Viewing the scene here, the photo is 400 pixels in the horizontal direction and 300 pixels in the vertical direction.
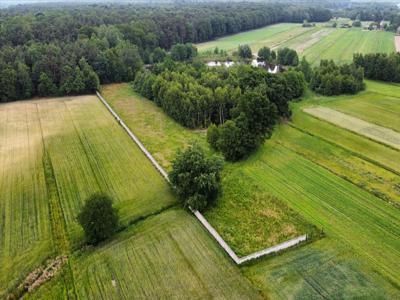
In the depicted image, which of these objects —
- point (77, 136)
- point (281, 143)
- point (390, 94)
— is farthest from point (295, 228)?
point (390, 94)

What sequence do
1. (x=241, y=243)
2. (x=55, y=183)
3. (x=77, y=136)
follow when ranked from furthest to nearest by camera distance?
(x=77, y=136), (x=55, y=183), (x=241, y=243)

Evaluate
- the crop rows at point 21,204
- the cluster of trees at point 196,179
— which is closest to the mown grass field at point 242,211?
the cluster of trees at point 196,179

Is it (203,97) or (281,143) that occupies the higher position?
(203,97)

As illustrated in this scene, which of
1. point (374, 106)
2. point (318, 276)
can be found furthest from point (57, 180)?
point (374, 106)

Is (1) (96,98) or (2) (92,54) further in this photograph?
(2) (92,54)

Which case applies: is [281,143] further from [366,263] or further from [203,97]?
[366,263]

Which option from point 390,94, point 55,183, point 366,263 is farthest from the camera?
point 390,94

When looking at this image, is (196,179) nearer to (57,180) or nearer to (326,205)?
(326,205)
